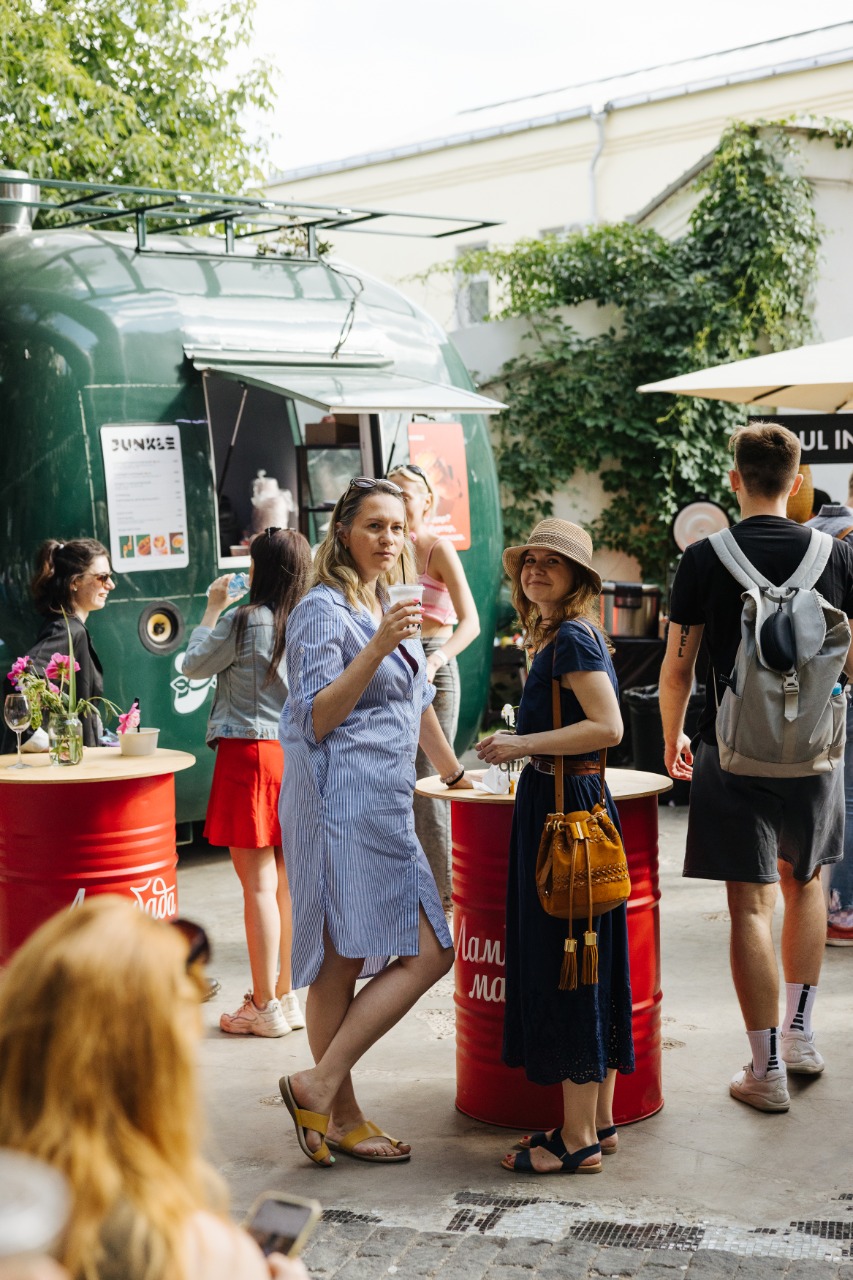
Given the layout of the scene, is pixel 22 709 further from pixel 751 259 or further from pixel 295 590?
pixel 751 259

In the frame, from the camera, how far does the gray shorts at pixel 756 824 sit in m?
4.37

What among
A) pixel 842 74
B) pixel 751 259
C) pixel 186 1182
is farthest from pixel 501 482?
pixel 186 1182

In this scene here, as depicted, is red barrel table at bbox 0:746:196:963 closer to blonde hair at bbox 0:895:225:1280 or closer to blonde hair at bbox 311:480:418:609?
blonde hair at bbox 311:480:418:609

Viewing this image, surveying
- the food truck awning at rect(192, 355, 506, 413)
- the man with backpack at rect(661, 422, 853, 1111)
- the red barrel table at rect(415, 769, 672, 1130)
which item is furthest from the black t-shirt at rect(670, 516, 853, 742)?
the food truck awning at rect(192, 355, 506, 413)

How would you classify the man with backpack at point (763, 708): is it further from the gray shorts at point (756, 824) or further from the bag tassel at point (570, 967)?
the bag tassel at point (570, 967)

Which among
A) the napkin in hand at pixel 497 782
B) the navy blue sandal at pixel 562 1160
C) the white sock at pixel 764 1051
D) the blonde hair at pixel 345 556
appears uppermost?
the blonde hair at pixel 345 556

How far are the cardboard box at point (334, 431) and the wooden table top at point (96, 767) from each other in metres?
4.18

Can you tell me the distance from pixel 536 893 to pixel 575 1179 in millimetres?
786

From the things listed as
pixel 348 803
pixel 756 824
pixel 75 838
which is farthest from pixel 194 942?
pixel 75 838

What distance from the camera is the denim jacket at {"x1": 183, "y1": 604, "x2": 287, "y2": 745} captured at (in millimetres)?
5270

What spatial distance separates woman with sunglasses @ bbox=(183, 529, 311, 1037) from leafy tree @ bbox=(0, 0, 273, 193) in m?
10.7

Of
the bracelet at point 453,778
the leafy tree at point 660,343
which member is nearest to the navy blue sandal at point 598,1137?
the bracelet at point 453,778

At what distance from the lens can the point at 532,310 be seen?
14.3 m

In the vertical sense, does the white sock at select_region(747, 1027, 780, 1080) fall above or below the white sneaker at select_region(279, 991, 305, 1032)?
above
